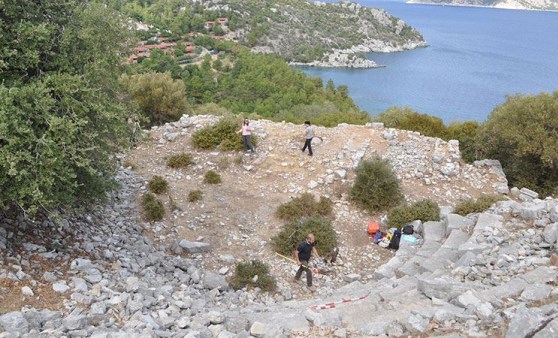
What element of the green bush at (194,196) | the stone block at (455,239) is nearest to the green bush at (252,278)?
the green bush at (194,196)

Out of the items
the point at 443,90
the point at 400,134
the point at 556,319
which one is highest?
the point at 556,319

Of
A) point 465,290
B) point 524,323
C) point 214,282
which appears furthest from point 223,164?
point 524,323

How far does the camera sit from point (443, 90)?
96438 millimetres

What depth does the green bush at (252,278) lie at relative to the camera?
1257cm

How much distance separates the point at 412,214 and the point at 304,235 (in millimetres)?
4069

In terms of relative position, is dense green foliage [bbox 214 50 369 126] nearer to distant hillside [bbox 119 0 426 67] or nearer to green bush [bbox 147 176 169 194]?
green bush [bbox 147 176 169 194]

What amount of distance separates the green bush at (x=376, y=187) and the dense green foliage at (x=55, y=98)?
9156 millimetres

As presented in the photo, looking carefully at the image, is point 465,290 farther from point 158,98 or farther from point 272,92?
point 272,92

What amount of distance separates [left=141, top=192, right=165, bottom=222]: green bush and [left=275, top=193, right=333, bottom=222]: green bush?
399cm

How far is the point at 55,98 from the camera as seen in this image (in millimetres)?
10406

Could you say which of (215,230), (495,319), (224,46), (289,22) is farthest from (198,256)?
(289,22)

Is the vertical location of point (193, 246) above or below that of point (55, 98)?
below

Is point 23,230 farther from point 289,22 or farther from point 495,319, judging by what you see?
point 289,22

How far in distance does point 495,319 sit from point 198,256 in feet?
27.9
